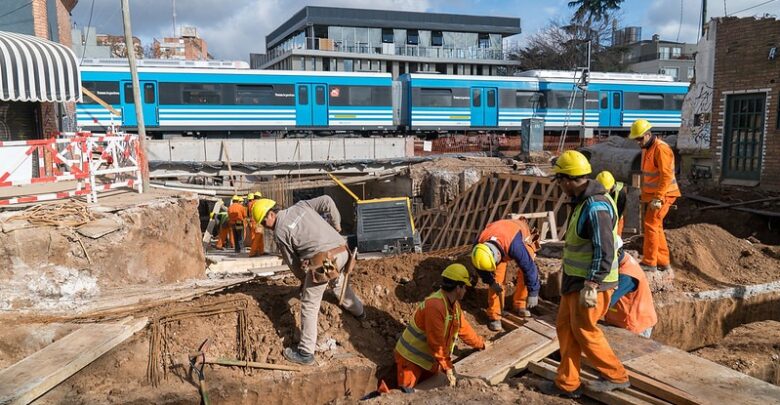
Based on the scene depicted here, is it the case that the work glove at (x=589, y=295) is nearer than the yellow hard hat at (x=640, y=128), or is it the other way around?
the work glove at (x=589, y=295)

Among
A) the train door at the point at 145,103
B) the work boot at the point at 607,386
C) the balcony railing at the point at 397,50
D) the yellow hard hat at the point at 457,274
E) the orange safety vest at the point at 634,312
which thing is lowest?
the work boot at the point at 607,386

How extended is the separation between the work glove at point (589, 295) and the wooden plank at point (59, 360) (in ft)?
13.8

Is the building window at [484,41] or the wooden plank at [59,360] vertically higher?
the building window at [484,41]

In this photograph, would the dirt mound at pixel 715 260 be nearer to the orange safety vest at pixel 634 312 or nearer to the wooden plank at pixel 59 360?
the orange safety vest at pixel 634 312

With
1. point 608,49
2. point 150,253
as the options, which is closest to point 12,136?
point 150,253

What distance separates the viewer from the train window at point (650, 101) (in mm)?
26062

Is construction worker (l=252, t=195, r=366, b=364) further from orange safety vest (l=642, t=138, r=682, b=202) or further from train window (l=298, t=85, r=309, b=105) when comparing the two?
train window (l=298, t=85, r=309, b=105)

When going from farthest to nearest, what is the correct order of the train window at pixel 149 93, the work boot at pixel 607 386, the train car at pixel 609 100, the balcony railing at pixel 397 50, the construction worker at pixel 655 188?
the balcony railing at pixel 397 50 → the train car at pixel 609 100 → the train window at pixel 149 93 → the construction worker at pixel 655 188 → the work boot at pixel 607 386

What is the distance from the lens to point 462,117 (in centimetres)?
2361

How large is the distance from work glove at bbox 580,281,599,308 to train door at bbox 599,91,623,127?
77.7ft

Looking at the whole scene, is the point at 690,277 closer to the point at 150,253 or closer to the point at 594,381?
the point at 594,381

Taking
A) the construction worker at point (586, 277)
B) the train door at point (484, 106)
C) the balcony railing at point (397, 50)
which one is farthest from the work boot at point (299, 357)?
the balcony railing at point (397, 50)

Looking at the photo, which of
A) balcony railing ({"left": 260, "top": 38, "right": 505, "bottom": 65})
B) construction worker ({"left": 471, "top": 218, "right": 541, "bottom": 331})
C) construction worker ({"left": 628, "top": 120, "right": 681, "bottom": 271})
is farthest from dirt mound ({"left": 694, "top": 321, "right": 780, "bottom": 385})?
balcony railing ({"left": 260, "top": 38, "right": 505, "bottom": 65})

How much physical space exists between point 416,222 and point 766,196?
358 inches
